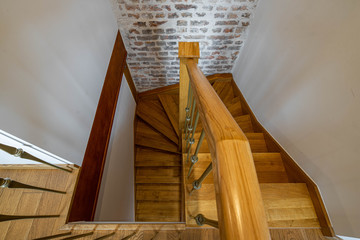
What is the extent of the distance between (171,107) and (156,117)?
322 millimetres

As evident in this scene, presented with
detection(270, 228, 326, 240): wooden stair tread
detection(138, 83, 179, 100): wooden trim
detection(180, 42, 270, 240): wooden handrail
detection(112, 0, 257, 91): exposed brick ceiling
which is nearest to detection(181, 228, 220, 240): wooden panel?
detection(270, 228, 326, 240): wooden stair tread

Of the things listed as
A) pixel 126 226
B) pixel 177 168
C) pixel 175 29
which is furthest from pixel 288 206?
pixel 175 29

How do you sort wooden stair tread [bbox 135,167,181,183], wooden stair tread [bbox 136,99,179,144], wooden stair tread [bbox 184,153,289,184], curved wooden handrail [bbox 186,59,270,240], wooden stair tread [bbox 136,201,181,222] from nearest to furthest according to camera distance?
1. curved wooden handrail [bbox 186,59,270,240]
2. wooden stair tread [bbox 184,153,289,184]
3. wooden stair tread [bbox 136,201,181,222]
4. wooden stair tread [bbox 135,167,181,183]
5. wooden stair tread [bbox 136,99,179,144]

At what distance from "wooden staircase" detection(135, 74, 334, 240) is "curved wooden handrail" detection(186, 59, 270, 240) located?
0.72 meters

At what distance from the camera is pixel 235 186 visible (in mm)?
354

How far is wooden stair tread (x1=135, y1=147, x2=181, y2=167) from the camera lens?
8.87 feet

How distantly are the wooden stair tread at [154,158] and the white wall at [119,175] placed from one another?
24 cm

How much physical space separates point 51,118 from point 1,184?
1.32 ft

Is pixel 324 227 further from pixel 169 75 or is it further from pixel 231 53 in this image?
pixel 169 75

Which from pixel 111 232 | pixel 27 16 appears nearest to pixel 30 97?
pixel 27 16

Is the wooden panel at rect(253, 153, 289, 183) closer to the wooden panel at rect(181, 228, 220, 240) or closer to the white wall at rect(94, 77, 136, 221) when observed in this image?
the wooden panel at rect(181, 228, 220, 240)

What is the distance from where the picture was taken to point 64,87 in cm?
97

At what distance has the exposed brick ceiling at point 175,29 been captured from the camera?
1.80m

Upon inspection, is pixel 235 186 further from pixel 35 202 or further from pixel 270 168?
pixel 270 168
